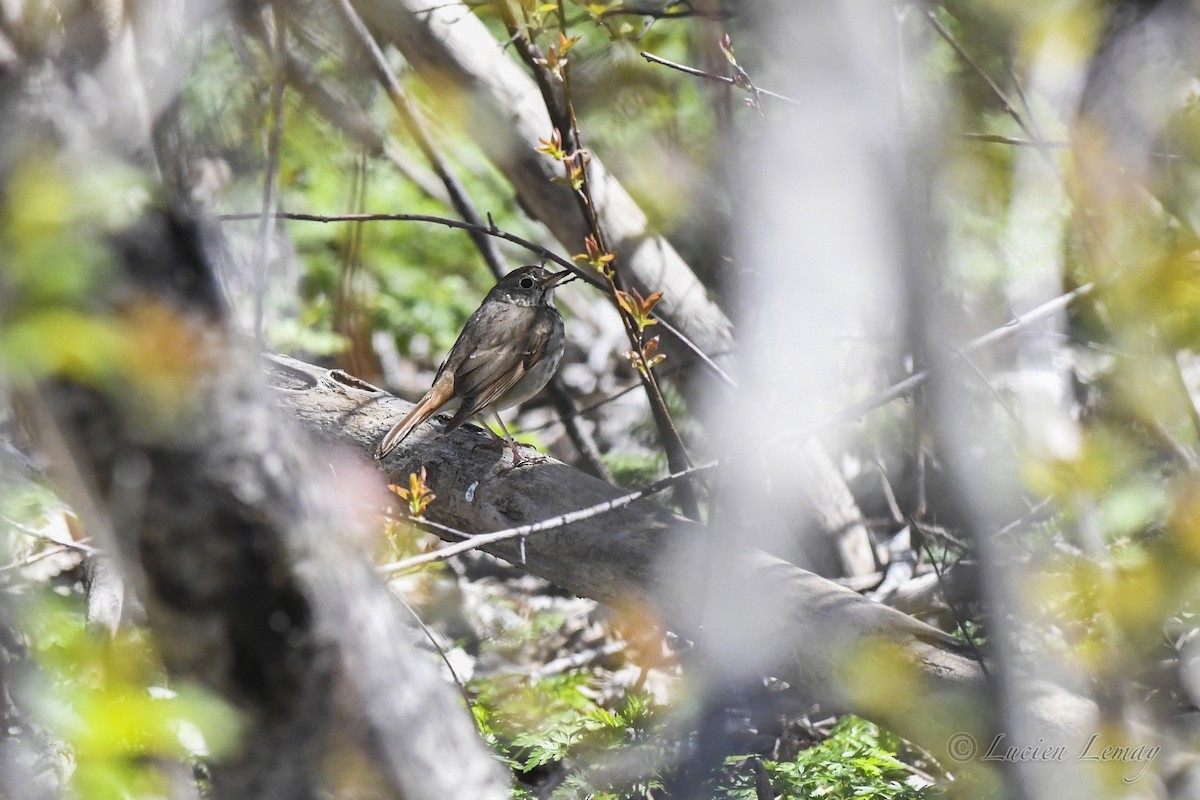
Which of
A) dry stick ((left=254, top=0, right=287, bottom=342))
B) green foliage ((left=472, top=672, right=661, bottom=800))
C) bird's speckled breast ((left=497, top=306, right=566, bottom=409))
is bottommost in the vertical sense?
green foliage ((left=472, top=672, right=661, bottom=800))

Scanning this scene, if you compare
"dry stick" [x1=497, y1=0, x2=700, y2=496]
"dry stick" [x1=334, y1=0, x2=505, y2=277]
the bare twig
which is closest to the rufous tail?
"dry stick" [x1=334, y1=0, x2=505, y2=277]

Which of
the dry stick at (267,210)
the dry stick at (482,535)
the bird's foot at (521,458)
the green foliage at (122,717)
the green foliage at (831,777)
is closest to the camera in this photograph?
the green foliage at (122,717)

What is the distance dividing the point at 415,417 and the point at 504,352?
27.9 inches

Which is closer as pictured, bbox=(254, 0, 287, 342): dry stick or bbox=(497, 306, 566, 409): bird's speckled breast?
bbox=(254, 0, 287, 342): dry stick

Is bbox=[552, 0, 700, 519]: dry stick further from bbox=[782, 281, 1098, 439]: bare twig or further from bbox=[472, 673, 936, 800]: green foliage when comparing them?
bbox=[472, 673, 936, 800]: green foliage

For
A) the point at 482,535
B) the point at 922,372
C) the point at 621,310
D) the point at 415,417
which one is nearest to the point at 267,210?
the point at 482,535

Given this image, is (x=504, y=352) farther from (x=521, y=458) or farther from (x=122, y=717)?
(x=122, y=717)

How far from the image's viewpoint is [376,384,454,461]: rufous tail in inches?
143

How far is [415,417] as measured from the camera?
376 cm

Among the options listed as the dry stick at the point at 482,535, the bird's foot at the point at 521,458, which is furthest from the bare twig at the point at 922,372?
the bird's foot at the point at 521,458

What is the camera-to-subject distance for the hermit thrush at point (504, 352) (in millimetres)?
4074

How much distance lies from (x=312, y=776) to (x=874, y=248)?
1.31 metres

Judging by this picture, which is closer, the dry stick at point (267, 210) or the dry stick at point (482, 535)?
the dry stick at point (267, 210)

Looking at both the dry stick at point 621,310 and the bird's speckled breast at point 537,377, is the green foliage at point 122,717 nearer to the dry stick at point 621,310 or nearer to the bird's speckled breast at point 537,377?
the dry stick at point 621,310
